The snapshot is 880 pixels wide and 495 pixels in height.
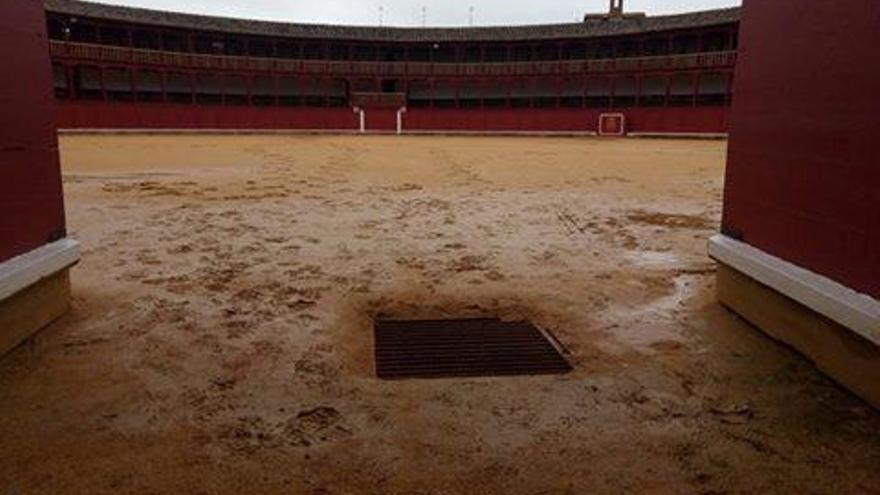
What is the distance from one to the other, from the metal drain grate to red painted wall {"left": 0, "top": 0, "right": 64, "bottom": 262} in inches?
81.3

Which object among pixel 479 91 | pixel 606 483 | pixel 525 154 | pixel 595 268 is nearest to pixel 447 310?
pixel 595 268

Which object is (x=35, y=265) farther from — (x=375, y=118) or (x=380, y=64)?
(x=380, y=64)

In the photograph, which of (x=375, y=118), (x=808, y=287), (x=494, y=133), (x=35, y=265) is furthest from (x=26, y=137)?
(x=375, y=118)

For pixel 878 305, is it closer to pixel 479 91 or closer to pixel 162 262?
pixel 162 262

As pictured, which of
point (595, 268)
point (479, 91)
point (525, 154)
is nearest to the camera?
point (595, 268)

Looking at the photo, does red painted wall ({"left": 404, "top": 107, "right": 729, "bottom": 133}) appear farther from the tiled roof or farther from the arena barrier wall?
the arena barrier wall

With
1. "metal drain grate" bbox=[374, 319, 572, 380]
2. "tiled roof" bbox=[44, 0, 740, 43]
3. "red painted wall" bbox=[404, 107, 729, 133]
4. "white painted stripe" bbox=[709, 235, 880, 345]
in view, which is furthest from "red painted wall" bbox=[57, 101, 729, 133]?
"metal drain grate" bbox=[374, 319, 572, 380]

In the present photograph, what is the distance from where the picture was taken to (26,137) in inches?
147

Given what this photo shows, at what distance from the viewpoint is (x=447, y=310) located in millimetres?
4449

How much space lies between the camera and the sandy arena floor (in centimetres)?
236

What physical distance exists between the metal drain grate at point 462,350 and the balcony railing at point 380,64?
1344 inches

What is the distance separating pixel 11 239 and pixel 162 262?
2.06 m

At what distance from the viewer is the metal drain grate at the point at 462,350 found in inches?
134

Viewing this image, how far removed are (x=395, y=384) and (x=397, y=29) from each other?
149ft
